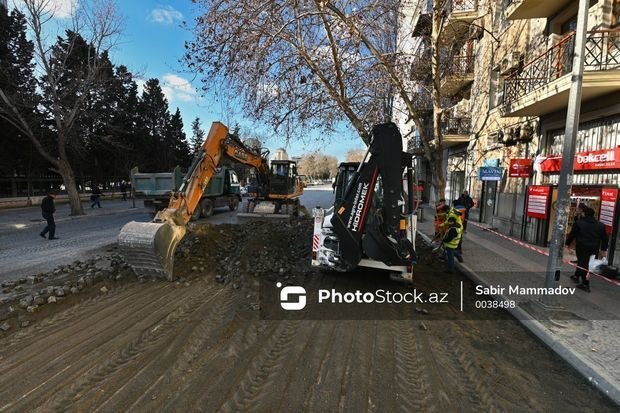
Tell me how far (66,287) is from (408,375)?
5.83 metres

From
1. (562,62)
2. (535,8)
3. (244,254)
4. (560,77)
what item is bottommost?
(244,254)

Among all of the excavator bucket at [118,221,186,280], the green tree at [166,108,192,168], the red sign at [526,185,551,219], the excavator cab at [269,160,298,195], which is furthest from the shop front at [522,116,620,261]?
the green tree at [166,108,192,168]

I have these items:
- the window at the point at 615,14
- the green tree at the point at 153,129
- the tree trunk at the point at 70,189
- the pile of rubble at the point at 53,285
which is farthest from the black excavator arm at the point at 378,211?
A: the green tree at the point at 153,129

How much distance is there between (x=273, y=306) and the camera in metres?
5.50

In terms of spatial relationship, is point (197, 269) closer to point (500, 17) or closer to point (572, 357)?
point (572, 357)

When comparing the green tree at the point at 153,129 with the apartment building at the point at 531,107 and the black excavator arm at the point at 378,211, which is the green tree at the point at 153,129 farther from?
the black excavator arm at the point at 378,211

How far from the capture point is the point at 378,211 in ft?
18.3

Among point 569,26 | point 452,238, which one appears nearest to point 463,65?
point 569,26

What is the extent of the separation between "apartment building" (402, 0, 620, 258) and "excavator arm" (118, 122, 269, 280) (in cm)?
860

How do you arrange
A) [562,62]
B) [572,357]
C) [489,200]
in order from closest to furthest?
[572,357] < [562,62] < [489,200]

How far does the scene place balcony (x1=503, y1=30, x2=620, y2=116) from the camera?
298 inches

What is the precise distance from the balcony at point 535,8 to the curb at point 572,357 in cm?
968

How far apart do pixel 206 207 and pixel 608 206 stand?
16370 millimetres

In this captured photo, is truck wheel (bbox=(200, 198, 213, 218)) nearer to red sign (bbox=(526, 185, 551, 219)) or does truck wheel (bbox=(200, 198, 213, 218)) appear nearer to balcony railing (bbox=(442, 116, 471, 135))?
balcony railing (bbox=(442, 116, 471, 135))
